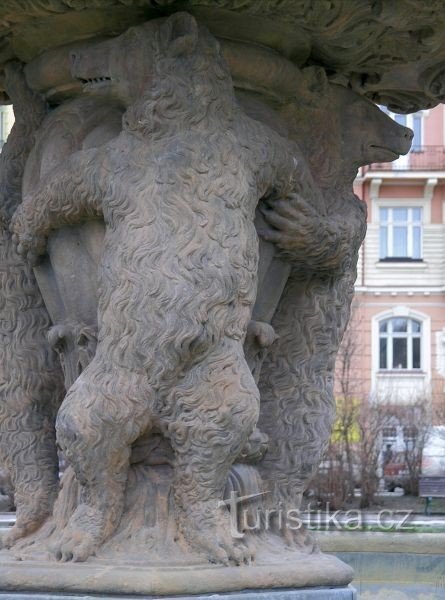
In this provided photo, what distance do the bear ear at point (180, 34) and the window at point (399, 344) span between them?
2819 cm

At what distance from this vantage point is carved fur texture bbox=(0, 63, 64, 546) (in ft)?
14.8

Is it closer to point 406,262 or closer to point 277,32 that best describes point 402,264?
point 406,262

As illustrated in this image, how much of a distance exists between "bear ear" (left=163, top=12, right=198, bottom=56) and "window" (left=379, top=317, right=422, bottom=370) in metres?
28.2

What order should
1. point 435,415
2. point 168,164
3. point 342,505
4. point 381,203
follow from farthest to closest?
point 381,203 < point 435,415 < point 342,505 < point 168,164

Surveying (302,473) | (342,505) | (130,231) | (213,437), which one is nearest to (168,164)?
(130,231)

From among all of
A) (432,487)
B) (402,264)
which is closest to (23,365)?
(432,487)

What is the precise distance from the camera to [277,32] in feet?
14.2

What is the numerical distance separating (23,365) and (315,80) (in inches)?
59.7

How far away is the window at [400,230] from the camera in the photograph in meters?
32.6

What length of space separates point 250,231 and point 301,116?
75 centimetres

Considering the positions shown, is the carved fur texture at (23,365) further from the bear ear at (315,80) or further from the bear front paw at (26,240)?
the bear ear at (315,80)

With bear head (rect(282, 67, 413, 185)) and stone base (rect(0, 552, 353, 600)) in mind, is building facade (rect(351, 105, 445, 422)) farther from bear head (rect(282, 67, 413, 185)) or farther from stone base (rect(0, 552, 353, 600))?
stone base (rect(0, 552, 353, 600))

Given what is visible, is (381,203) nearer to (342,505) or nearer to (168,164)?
(342,505)

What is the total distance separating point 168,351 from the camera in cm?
391
